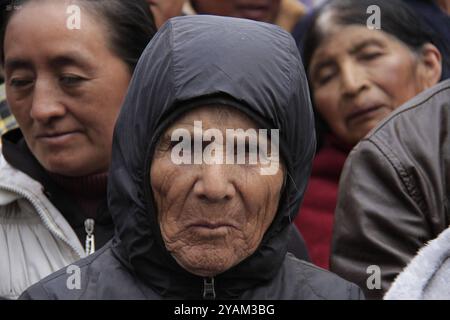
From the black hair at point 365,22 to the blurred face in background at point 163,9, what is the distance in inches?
20.3

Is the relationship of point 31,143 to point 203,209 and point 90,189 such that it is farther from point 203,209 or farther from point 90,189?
point 203,209

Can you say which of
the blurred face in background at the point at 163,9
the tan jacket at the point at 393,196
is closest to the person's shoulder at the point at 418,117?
the tan jacket at the point at 393,196

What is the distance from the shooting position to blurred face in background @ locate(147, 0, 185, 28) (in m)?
A: 4.04

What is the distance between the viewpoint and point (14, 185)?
3273 mm

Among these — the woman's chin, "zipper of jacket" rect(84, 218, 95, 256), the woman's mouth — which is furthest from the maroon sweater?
the woman's chin

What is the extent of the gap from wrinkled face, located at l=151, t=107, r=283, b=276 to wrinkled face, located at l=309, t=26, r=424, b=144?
4.60 feet

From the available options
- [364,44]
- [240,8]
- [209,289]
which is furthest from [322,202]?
[209,289]

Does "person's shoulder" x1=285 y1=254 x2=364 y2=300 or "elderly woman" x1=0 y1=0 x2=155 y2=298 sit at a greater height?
"elderly woman" x1=0 y1=0 x2=155 y2=298

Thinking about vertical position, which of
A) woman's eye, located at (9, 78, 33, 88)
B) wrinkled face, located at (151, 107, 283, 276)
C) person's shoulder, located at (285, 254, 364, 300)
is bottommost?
person's shoulder, located at (285, 254, 364, 300)

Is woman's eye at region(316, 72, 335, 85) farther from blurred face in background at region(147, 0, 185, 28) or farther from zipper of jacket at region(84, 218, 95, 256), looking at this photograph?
zipper of jacket at region(84, 218, 95, 256)

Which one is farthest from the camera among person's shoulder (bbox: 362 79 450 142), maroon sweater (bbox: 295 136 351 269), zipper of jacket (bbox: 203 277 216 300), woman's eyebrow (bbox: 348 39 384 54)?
woman's eyebrow (bbox: 348 39 384 54)

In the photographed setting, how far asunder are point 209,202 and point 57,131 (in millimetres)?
824
